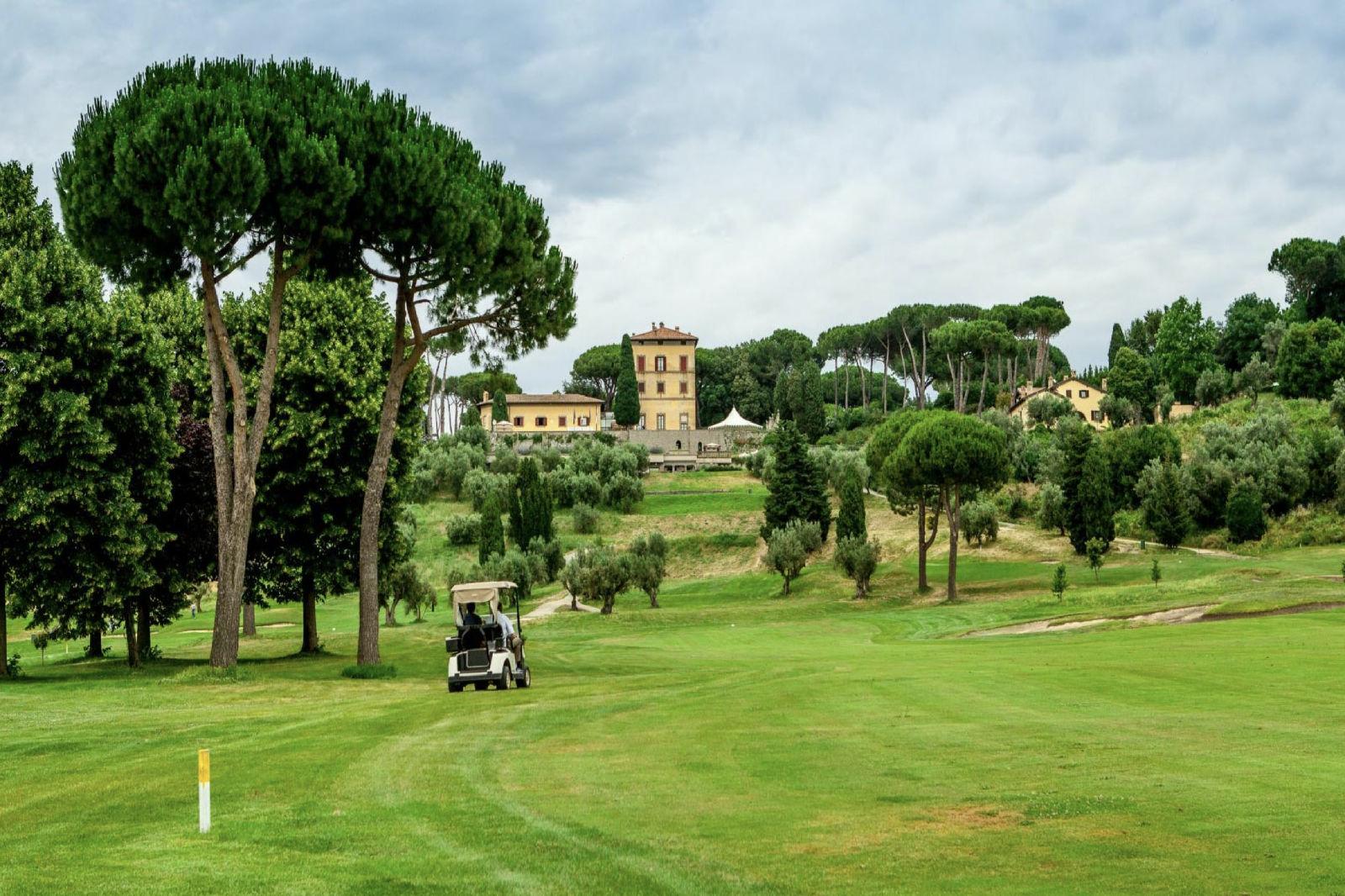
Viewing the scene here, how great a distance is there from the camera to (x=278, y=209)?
2852 centimetres

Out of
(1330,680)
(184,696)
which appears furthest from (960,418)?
(184,696)

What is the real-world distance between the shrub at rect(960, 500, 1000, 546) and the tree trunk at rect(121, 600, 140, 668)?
46.2 metres

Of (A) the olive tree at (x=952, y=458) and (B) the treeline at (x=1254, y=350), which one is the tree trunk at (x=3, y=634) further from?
(B) the treeline at (x=1254, y=350)

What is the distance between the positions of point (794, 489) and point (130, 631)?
46.1 metres

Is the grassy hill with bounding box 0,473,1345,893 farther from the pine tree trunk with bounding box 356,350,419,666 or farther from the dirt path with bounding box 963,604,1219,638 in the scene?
the dirt path with bounding box 963,604,1219,638

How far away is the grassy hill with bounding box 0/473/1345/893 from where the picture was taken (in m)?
9.85

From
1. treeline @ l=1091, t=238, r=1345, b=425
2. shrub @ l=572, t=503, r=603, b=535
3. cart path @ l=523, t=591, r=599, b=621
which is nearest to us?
cart path @ l=523, t=591, r=599, b=621

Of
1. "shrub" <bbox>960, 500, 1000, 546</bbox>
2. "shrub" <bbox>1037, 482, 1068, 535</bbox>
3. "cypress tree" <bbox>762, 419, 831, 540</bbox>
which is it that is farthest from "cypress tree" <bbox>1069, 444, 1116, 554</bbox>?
"cypress tree" <bbox>762, 419, 831, 540</bbox>

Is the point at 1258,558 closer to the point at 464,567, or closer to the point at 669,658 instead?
the point at 669,658

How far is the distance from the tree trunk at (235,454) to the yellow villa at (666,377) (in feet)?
361

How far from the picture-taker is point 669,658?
3428 centimetres

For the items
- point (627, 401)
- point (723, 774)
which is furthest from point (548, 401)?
point (723, 774)

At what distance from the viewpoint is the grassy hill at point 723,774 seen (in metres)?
9.85

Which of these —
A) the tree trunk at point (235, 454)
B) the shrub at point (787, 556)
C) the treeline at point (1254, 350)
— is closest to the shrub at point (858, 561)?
the shrub at point (787, 556)
